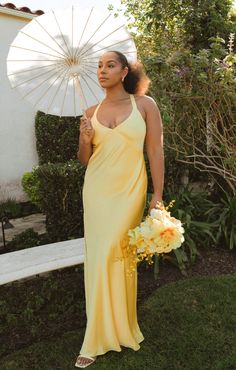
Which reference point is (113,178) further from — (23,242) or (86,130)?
(23,242)

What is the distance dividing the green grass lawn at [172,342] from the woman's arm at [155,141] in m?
1.16

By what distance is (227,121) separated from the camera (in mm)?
5828

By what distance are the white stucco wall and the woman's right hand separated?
501 centimetres

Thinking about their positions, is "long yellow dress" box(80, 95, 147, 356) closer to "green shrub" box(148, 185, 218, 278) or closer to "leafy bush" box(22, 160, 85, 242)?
"green shrub" box(148, 185, 218, 278)

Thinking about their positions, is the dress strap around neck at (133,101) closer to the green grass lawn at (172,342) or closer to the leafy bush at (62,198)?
the green grass lawn at (172,342)

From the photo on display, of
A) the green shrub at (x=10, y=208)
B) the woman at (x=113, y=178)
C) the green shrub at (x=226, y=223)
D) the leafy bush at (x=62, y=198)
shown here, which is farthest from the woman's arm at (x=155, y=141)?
the green shrub at (x=10, y=208)

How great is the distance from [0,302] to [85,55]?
2.46m

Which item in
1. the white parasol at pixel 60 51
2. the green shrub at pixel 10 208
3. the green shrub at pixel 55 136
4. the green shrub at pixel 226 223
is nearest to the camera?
the white parasol at pixel 60 51

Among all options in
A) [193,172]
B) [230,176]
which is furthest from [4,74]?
[230,176]

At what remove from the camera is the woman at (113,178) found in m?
2.77

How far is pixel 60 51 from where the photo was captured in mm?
2916

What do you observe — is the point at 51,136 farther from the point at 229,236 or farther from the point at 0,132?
the point at 229,236

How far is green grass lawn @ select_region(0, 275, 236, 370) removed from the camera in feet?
9.88

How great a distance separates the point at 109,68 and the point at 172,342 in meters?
2.15
